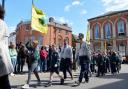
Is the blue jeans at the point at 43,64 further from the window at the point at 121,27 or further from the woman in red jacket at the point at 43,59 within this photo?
the window at the point at 121,27

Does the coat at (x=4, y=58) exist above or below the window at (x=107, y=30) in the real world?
below

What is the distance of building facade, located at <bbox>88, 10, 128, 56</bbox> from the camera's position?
53.5 metres

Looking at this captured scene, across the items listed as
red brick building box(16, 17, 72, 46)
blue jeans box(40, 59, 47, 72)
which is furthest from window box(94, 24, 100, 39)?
blue jeans box(40, 59, 47, 72)

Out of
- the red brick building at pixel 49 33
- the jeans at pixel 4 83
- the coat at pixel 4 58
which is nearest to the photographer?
the coat at pixel 4 58

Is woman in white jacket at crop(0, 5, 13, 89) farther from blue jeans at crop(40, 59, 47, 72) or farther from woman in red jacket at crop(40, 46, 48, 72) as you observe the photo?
blue jeans at crop(40, 59, 47, 72)

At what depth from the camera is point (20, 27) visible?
2904 inches

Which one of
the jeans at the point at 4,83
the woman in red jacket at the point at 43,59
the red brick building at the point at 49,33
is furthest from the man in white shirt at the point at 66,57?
the red brick building at the point at 49,33

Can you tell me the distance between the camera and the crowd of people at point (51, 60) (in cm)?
536

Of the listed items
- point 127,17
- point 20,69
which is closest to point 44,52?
point 20,69

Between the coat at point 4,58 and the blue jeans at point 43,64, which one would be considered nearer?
the coat at point 4,58

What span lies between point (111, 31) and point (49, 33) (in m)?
17.8

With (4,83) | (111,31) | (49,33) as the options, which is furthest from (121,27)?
(4,83)

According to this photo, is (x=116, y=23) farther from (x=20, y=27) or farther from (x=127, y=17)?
(x=20, y=27)

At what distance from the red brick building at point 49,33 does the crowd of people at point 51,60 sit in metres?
47.5
